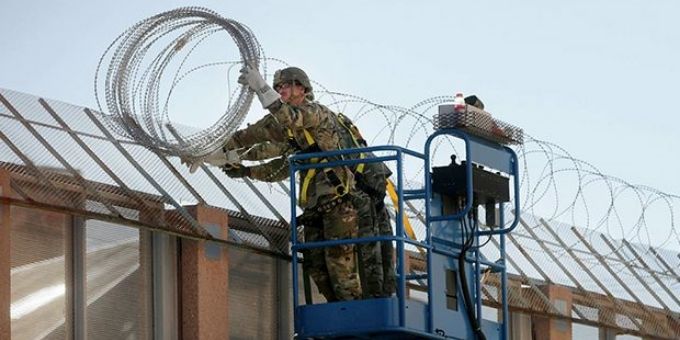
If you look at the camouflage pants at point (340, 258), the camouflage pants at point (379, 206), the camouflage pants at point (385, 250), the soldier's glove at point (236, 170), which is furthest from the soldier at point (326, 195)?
the soldier's glove at point (236, 170)

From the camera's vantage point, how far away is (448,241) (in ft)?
69.1

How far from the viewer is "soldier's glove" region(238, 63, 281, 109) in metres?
19.3

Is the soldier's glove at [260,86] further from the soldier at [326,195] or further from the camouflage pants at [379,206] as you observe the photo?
the camouflage pants at [379,206]

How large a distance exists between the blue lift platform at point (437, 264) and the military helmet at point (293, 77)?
0.72 m

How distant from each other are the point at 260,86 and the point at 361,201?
1.61 m

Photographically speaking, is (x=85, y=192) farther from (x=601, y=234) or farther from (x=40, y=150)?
(x=601, y=234)

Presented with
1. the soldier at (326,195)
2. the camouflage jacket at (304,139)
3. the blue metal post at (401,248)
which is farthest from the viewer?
the soldier at (326,195)

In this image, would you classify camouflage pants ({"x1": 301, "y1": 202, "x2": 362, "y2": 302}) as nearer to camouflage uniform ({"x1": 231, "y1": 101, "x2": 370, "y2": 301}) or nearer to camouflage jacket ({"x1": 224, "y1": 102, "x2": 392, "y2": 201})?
camouflage uniform ({"x1": 231, "y1": 101, "x2": 370, "y2": 301})

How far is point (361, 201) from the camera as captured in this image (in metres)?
20.2

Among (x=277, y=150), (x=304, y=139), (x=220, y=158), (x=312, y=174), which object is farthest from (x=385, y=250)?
(x=220, y=158)

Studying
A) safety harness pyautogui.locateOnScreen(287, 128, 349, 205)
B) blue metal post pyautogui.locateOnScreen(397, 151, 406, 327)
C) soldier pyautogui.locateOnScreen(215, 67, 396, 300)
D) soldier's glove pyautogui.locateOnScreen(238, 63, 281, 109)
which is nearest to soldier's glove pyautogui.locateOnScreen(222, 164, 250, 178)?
soldier pyautogui.locateOnScreen(215, 67, 396, 300)

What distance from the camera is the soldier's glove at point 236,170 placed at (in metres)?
21.0

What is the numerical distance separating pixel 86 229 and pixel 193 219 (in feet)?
4.22

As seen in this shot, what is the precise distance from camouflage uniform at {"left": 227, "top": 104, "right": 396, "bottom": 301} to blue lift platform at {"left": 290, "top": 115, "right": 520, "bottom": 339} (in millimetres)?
172
